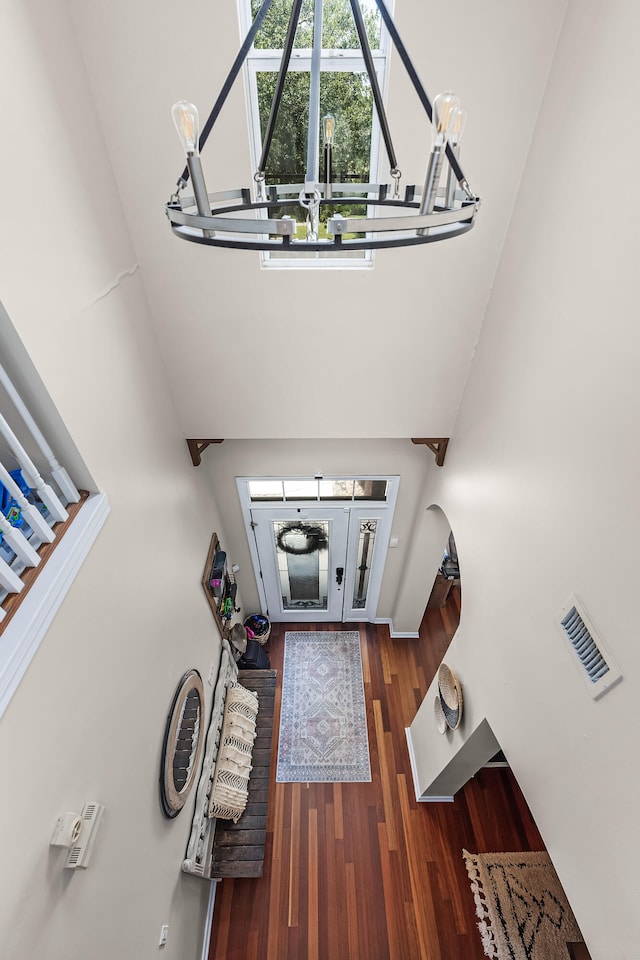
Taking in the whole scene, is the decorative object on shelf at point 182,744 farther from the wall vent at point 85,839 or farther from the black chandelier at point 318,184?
the black chandelier at point 318,184

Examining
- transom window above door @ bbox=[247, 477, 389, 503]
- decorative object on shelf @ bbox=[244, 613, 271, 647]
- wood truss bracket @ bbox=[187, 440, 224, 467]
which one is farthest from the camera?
decorative object on shelf @ bbox=[244, 613, 271, 647]

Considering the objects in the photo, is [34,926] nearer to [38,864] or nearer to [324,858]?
[38,864]

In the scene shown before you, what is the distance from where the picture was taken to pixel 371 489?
14.6ft

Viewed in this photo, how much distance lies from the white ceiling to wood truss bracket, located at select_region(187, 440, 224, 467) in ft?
0.46

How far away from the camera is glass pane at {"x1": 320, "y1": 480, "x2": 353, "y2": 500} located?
437cm

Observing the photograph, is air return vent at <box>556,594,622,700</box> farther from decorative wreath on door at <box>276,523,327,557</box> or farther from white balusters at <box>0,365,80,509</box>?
decorative wreath on door at <box>276,523,327,557</box>

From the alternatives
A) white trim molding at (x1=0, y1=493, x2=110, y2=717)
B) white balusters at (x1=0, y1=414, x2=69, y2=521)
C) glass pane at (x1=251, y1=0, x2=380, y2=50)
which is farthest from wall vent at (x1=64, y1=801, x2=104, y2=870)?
glass pane at (x1=251, y1=0, x2=380, y2=50)

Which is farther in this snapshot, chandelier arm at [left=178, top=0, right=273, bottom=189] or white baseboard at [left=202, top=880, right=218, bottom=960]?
white baseboard at [left=202, top=880, right=218, bottom=960]

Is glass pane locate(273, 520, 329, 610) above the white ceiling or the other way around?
above

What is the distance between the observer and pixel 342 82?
2307 millimetres

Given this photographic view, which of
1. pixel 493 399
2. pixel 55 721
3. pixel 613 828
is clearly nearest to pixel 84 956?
pixel 55 721

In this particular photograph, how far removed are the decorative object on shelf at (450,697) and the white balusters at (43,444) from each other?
8.82ft

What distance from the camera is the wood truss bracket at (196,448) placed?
369cm

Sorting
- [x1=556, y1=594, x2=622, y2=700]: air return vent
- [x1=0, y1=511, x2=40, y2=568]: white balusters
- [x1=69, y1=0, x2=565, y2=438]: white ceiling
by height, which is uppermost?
[x1=69, y1=0, x2=565, y2=438]: white ceiling
